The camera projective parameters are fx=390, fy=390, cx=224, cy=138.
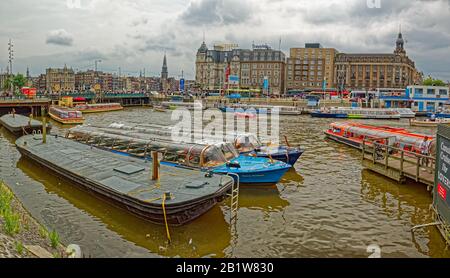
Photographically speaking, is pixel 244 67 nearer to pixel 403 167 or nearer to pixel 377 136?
pixel 377 136

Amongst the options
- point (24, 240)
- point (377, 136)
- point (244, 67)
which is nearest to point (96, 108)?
point (377, 136)

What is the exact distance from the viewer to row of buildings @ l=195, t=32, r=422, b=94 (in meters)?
152

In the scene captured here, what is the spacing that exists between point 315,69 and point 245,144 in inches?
5425

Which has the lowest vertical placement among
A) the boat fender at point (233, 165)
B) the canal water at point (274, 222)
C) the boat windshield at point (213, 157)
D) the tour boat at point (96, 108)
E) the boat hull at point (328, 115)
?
the canal water at point (274, 222)

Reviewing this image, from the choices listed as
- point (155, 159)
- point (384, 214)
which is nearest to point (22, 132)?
point (155, 159)

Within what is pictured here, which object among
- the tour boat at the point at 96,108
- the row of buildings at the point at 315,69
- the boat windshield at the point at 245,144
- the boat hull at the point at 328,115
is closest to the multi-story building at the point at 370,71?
the row of buildings at the point at 315,69

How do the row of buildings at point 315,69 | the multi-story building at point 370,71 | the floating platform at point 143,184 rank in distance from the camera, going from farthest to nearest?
the row of buildings at point 315,69
the multi-story building at point 370,71
the floating platform at point 143,184

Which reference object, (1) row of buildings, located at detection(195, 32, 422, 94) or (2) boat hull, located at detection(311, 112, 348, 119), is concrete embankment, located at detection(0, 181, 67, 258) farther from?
(1) row of buildings, located at detection(195, 32, 422, 94)

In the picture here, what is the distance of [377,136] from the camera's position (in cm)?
3341

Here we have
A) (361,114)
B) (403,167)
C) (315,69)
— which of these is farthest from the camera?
(315,69)

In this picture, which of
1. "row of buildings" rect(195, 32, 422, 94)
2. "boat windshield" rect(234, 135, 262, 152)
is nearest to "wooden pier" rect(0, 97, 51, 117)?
"boat windshield" rect(234, 135, 262, 152)

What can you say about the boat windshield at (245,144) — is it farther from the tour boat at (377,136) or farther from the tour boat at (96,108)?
the tour boat at (96,108)

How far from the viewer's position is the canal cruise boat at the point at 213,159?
66.6 feet
